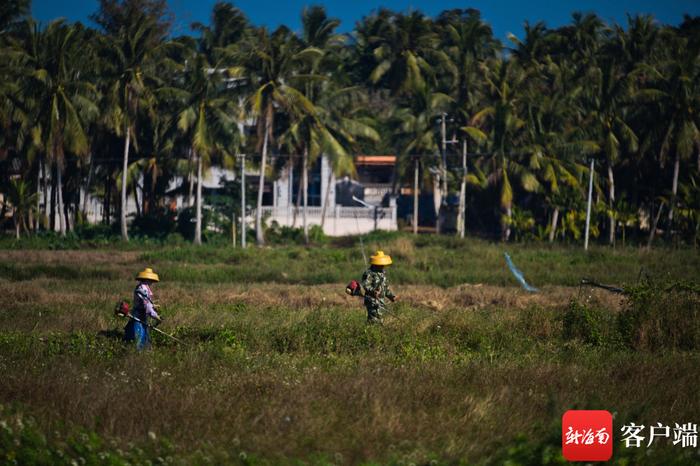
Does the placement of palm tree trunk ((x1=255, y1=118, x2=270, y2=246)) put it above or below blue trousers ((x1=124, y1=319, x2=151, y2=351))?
above

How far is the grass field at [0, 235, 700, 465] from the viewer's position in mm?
7711

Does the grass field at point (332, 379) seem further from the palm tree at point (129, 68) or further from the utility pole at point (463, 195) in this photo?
the utility pole at point (463, 195)

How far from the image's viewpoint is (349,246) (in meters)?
40.8

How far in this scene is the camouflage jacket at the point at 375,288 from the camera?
1386cm

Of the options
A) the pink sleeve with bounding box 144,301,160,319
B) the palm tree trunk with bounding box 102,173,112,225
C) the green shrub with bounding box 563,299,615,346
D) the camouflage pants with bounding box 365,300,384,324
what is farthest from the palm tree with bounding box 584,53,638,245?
the pink sleeve with bounding box 144,301,160,319

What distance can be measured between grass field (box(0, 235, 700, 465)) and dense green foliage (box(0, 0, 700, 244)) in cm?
1941

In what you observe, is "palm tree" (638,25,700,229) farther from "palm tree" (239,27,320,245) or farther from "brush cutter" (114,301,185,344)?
"brush cutter" (114,301,185,344)

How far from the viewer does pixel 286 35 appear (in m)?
38.6

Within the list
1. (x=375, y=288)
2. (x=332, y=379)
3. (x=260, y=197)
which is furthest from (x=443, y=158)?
(x=332, y=379)

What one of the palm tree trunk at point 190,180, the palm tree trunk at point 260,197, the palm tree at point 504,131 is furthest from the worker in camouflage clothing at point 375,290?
the palm tree trunk at point 190,180

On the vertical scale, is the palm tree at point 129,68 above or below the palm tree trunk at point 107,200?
above

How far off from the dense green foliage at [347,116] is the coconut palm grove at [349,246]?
163mm

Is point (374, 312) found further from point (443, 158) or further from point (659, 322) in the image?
point (443, 158)

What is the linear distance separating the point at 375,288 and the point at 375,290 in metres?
0.03
